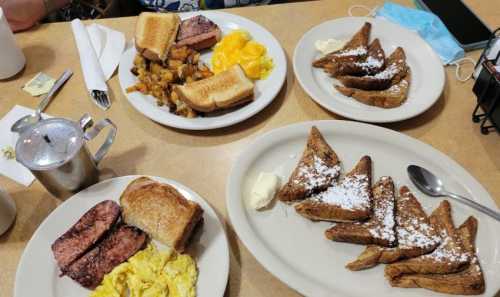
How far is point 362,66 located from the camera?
4.93ft

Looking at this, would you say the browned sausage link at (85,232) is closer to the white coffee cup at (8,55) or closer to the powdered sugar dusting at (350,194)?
the powdered sugar dusting at (350,194)

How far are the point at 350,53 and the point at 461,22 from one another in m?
0.59

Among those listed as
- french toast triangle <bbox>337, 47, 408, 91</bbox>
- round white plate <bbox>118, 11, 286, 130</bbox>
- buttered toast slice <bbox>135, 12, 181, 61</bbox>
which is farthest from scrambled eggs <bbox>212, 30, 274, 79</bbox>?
french toast triangle <bbox>337, 47, 408, 91</bbox>

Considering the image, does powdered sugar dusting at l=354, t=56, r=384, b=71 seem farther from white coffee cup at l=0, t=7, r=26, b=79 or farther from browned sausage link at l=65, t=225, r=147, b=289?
white coffee cup at l=0, t=7, r=26, b=79

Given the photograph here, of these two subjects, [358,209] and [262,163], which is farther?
[262,163]

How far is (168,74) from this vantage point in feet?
4.89

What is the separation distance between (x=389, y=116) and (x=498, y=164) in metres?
0.38

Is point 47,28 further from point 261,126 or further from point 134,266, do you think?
point 134,266

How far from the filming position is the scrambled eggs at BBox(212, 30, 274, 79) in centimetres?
155

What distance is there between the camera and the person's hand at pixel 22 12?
167cm

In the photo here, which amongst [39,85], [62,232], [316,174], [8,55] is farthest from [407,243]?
[8,55]

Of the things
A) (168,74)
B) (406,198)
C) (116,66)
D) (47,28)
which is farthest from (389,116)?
(47,28)

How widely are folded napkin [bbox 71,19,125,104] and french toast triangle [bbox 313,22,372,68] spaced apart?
0.81 m

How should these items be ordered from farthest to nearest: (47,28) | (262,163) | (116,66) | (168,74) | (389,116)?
(47,28) → (116,66) → (168,74) → (389,116) → (262,163)
